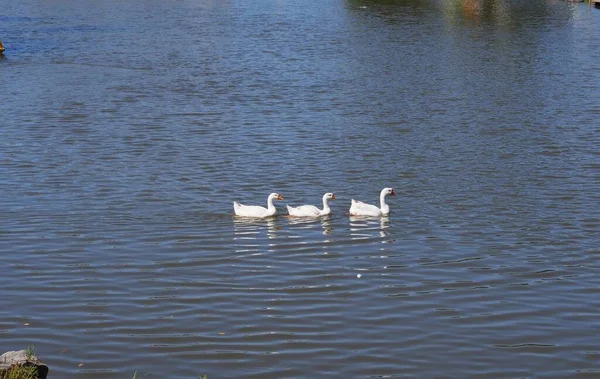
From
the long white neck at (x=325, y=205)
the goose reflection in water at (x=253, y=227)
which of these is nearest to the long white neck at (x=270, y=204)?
the goose reflection in water at (x=253, y=227)

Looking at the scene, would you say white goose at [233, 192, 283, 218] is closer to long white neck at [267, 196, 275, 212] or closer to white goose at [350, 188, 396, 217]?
long white neck at [267, 196, 275, 212]

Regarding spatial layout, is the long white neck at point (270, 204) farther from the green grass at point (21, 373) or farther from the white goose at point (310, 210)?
the green grass at point (21, 373)

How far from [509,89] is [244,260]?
58.3 ft

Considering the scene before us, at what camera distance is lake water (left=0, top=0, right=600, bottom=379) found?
1057cm

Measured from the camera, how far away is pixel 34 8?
56.3 m

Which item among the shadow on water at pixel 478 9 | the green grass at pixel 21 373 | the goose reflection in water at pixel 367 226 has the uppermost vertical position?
the shadow on water at pixel 478 9

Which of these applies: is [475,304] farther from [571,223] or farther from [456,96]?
[456,96]

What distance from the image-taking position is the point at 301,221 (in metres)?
15.9

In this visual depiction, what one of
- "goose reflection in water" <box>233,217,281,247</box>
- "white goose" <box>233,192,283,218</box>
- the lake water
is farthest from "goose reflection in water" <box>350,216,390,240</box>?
"white goose" <box>233,192,283,218</box>

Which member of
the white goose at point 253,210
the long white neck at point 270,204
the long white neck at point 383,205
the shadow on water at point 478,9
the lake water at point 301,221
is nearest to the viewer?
the lake water at point 301,221

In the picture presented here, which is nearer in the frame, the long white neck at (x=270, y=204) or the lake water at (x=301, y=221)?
the lake water at (x=301, y=221)

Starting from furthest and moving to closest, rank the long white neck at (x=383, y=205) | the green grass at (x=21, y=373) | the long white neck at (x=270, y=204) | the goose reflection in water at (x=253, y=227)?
1. the long white neck at (x=383, y=205)
2. the long white neck at (x=270, y=204)
3. the goose reflection in water at (x=253, y=227)
4. the green grass at (x=21, y=373)

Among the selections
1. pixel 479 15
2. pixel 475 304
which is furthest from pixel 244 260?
pixel 479 15

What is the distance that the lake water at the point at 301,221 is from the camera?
10570mm
